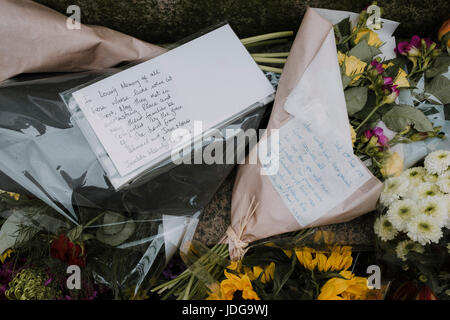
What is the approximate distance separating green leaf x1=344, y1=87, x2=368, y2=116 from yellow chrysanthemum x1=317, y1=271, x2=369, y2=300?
35cm

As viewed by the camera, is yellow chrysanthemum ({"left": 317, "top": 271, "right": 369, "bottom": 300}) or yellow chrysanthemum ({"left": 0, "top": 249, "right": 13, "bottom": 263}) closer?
yellow chrysanthemum ({"left": 317, "top": 271, "right": 369, "bottom": 300})

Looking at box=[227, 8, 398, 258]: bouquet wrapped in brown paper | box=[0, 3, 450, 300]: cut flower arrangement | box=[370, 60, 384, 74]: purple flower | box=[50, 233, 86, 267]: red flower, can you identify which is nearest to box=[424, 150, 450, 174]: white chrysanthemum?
box=[0, 3, 450, 300]: cut flower arrangement

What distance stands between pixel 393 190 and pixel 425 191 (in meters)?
0.06

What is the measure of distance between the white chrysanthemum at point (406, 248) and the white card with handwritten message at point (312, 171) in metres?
0.14

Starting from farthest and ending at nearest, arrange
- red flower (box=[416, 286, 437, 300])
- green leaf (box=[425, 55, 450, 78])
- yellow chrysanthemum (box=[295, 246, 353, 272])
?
green leaf (box=[425, 55, 450, 78]) → yellow chrysanthemum (box=[295, 246, 353, 272]) → red flower (box=[416, 286, 437, 300])

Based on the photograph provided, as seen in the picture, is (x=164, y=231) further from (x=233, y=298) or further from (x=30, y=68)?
(x=30, y=68)

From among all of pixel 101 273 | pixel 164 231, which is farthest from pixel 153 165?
pixel 101 273

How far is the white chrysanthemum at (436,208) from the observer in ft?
2.02

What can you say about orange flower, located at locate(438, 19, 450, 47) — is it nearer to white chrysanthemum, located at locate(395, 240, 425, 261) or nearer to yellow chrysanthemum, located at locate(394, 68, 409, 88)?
yellow chrysanthemum, located at locate(394, 68, 409, 88)

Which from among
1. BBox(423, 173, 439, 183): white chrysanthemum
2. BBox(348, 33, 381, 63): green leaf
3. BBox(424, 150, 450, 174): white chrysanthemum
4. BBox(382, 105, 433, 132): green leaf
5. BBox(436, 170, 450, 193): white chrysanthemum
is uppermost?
BBox(348, 33, 381, 63): green leaf

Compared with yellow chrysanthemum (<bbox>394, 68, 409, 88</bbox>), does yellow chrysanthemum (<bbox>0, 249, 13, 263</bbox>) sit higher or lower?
lower

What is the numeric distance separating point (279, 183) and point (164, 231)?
0.27m

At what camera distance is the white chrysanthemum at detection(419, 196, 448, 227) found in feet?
2.02

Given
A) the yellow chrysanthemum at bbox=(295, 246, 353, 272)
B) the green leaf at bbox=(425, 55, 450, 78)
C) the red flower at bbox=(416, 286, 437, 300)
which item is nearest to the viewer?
the red flower at bbox=(416, 286, 437, 300)
